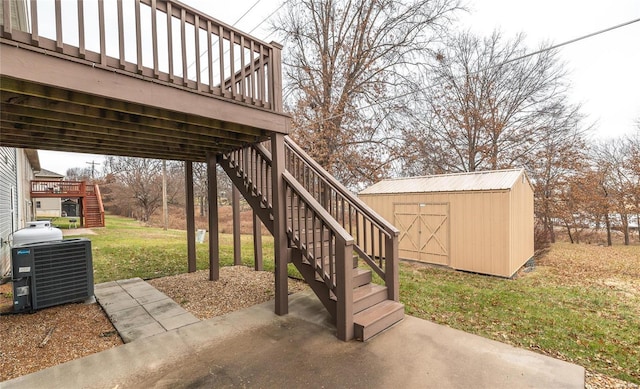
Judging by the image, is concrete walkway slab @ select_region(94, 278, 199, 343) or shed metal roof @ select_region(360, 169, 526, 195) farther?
shed metal roof @ select_region(360, 169, 526, 195)

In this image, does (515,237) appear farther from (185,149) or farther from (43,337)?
(43,337)

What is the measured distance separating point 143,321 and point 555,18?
36.4ft

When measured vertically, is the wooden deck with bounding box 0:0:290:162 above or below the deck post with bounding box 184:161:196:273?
above

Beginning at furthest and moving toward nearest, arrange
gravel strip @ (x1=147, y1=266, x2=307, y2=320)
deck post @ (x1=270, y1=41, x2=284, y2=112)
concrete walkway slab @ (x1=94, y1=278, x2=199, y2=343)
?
gravel strip @ (x1=147, y1=266, x2=307, y2=320)
deck post @ (x1=270, y1=41, x2=284, y2=112)
concrete walkway slab @ (x1=94, y1=278, x2=199, y2=343)

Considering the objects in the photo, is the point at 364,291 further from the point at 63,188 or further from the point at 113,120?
the point at 63,188

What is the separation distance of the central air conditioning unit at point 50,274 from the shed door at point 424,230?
6786 mm

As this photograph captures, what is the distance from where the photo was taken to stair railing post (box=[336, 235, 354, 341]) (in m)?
3.07

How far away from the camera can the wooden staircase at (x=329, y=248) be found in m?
3.13

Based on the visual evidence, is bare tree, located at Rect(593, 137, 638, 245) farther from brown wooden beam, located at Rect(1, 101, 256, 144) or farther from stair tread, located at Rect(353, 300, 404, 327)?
brown wooden beam, located at Rect(1, 101, 256, 144)

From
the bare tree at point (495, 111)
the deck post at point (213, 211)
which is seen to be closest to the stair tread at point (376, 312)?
the deck post at point (213, 211)

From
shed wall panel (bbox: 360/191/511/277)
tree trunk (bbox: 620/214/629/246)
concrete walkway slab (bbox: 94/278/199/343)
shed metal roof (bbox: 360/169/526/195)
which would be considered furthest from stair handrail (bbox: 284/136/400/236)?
tree trunk (bbox: 620/214/629/246)

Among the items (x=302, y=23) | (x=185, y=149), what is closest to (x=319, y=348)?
(x=185, y=149)

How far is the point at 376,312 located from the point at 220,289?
275 centimetres

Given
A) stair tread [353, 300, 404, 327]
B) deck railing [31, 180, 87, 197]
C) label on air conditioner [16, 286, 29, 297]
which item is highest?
deck railing [31, 180, 87, 197]
